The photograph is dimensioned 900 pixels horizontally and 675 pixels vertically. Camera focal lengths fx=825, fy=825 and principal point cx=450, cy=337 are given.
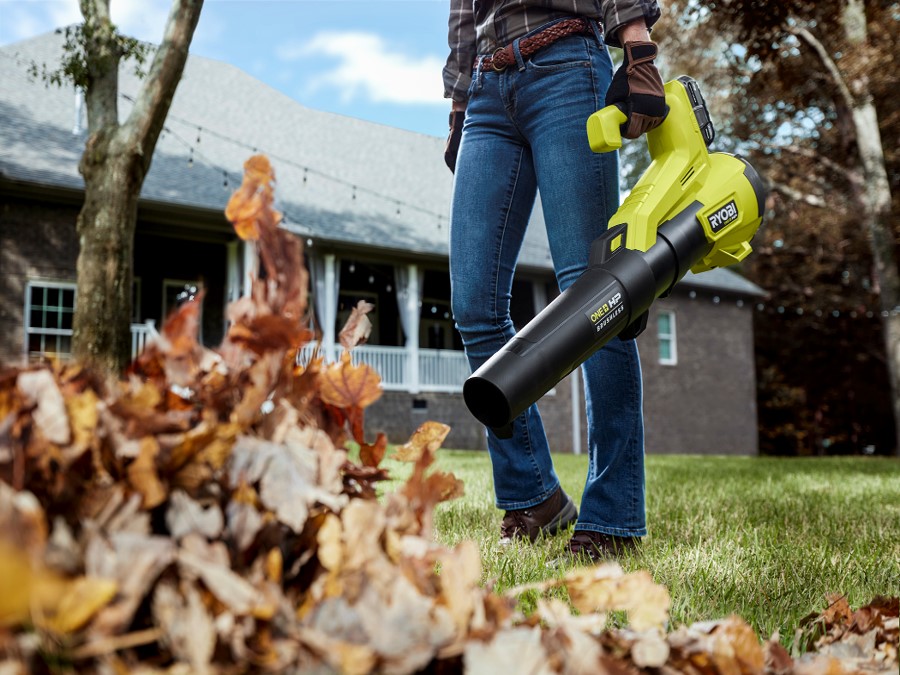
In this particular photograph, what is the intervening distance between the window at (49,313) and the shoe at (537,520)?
10.3 metres

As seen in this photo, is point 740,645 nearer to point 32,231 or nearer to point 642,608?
point 642,608

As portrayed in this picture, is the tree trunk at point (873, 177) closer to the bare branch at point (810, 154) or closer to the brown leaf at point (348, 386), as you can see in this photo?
the bare branch at point (810, 154)

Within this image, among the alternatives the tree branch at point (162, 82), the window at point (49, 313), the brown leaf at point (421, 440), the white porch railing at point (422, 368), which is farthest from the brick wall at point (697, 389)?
the brown leaf at point (421, 440)

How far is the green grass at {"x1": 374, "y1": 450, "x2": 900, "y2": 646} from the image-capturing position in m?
1.58

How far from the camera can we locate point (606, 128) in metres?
1.93

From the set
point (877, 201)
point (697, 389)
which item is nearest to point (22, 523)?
point (877, 201)

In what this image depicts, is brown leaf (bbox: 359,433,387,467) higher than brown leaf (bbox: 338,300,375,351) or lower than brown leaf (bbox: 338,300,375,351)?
lower

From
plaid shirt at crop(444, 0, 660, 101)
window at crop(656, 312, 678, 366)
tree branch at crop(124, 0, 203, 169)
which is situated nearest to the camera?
plaid shirt at crop(444, 0, 660, 101)

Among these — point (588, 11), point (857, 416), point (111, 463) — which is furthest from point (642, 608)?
point (857, 416)

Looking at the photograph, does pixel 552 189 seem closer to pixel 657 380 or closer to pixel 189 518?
pixel 189 518

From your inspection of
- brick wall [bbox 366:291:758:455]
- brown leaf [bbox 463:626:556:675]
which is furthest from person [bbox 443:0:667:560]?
brick wall [bbox 366:291:758:455]

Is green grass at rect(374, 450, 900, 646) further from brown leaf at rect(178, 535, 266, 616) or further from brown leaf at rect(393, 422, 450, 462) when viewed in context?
brown leaf at rect(178, 535, 266, 616)

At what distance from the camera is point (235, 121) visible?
1514cm

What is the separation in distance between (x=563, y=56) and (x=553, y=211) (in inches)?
15.9
